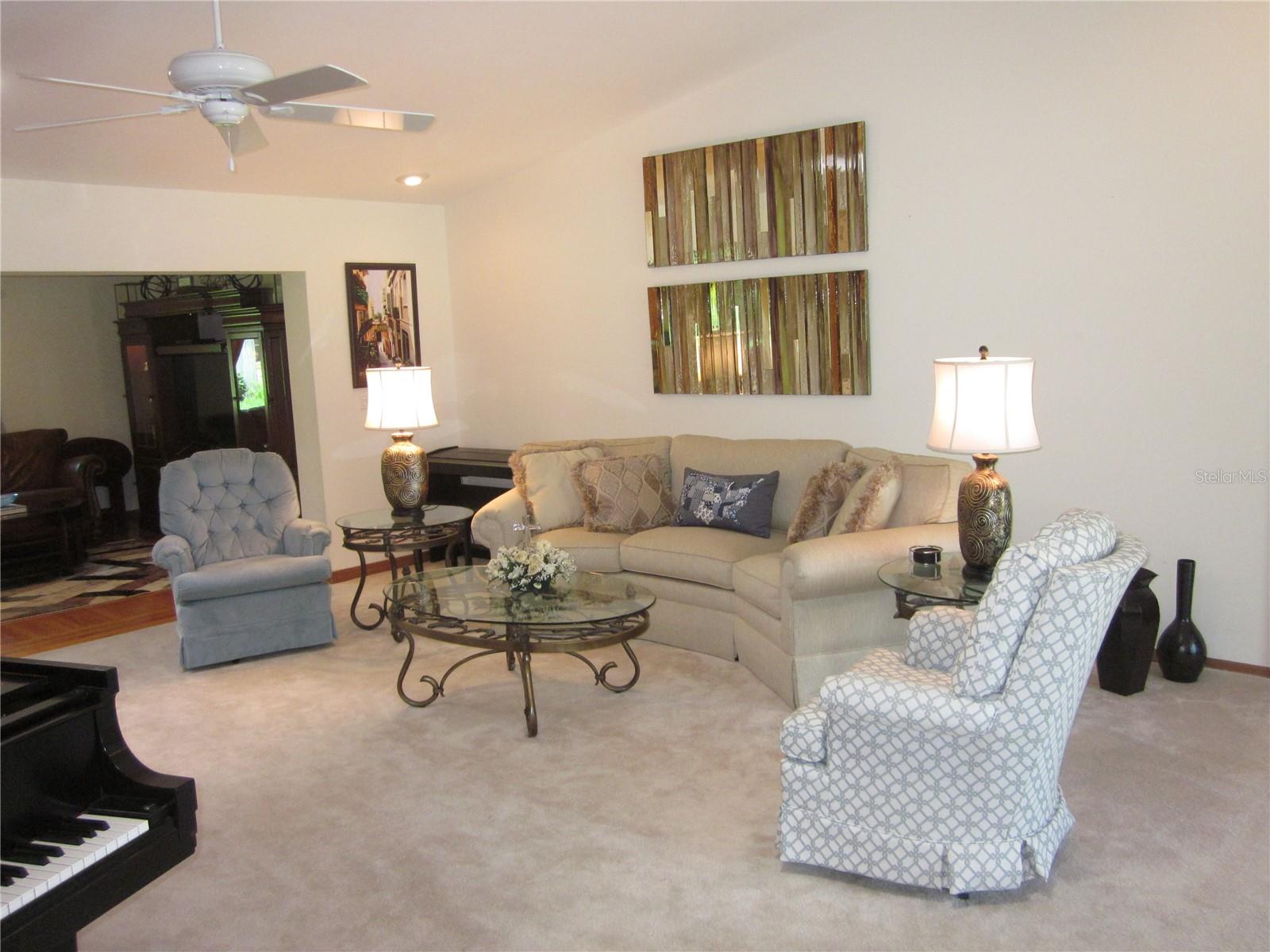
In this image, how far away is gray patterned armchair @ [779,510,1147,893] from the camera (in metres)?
2.49

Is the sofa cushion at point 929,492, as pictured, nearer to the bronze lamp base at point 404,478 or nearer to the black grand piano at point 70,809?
the bronze lamp base at point 404,478

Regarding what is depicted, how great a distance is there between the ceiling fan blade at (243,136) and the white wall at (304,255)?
103 inches

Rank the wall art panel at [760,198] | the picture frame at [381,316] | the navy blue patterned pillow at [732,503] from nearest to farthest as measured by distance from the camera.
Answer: the navy blue patterned pillow at [732,503] → the wall art panel at [760,198] → the picture frame at [381,316]

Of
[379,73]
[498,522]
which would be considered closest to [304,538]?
[498,522]

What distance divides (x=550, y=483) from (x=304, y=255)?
Answer: 2229 mm

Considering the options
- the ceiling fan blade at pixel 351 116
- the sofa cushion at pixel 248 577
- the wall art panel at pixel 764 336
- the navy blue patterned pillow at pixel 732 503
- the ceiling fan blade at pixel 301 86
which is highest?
the ceiling fan blade at pixel 351 116

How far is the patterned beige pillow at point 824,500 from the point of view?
457 centimetres

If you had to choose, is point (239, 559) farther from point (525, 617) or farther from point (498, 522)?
point (525, 617)

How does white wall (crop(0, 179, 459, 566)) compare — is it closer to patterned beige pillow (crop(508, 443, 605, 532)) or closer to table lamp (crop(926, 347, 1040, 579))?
patterned beige pillow (crop(508, 443, 605, 532))

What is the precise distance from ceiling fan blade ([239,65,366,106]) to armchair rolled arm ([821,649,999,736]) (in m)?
1.94

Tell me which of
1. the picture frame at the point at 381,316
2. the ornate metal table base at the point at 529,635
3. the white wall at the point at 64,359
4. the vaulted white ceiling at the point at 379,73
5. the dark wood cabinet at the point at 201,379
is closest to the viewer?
the vaulted white ceiling at the point at 379,73

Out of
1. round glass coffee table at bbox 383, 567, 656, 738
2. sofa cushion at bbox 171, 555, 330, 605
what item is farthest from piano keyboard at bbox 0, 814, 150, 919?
sofa cushion at bbox 171, 555, 330, 605

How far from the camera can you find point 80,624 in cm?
572

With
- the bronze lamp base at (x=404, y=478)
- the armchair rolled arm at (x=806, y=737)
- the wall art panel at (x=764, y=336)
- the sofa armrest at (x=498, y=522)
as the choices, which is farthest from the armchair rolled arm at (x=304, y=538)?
the armchair rolled arm at (x=806, y=737)
